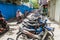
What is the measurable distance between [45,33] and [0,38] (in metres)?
2.79

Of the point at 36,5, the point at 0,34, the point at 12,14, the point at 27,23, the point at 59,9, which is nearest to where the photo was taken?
the point at 27,23

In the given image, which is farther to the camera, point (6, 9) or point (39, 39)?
point (6, 9)

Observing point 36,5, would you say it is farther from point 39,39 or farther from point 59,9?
point 39,39

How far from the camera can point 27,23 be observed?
24.5 feet

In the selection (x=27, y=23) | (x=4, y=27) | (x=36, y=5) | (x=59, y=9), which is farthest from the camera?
(x=36, y=5)

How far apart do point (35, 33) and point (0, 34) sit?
2530 mm

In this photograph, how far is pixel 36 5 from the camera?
105ft

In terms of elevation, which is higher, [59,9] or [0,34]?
[59,9]

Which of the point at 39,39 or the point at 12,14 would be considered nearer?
the point at 39,39

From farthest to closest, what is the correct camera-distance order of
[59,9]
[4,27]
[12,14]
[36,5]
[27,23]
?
[36,5], [12,14], [59,9], [4,27], [27,23]

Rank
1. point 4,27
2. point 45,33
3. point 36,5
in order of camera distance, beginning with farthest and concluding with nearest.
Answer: point 36,5 < point 4,27 < point 45,33

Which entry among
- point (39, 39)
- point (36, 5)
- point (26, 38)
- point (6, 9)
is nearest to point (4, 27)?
point (26, 38)

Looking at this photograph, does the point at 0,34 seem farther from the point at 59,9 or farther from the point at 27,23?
the point at 59,9

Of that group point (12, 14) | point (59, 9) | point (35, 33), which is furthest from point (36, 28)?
point (12, 14)
